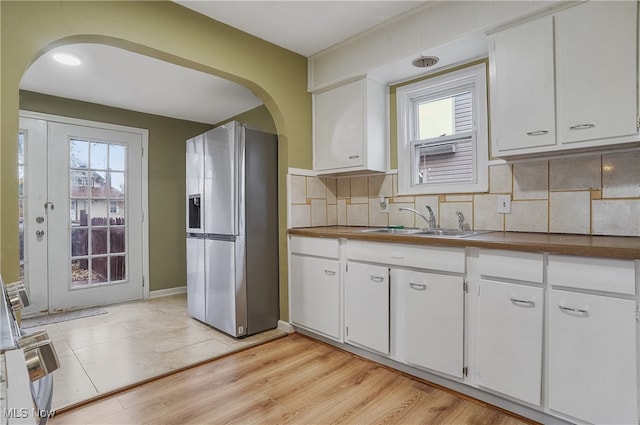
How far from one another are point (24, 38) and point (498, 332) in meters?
2.81

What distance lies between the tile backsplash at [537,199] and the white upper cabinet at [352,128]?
0.26 meters

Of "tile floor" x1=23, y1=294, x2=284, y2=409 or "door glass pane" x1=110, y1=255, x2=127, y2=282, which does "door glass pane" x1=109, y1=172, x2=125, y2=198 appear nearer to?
"door glass pane" x1=110, y1=255, x2=127, y2=282

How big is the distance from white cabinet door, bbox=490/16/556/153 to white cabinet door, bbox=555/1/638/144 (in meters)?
0.05

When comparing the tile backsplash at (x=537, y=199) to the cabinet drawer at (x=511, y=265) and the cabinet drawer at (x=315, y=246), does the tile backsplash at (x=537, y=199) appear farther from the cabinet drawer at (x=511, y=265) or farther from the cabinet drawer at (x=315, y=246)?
the cabinet drawer at (x=511, y=265)

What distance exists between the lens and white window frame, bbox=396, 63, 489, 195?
2.36 meters

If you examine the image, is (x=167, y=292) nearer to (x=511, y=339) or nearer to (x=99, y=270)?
(x=99, y=270)

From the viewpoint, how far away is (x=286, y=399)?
6.13ft

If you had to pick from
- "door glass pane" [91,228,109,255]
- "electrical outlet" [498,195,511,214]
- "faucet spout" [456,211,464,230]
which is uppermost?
"electrical outlet" [498,195,511,214]

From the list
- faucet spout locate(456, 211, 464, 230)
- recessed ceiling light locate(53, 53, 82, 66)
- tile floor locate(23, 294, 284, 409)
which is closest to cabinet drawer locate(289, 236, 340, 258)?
tile floor locate(23, 294, 284, 409)

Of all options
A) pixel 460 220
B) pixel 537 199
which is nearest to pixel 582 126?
pixel 537 199

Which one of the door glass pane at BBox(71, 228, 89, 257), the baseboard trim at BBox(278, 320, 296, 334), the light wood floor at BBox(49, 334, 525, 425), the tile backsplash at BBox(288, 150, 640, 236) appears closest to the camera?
the light wood floor at BBox(49, 334, 525, 425)

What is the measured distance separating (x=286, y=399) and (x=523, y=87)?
2231mm

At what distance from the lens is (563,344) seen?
1.52m

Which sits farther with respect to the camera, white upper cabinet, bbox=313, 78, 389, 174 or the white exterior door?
the white exterior door
